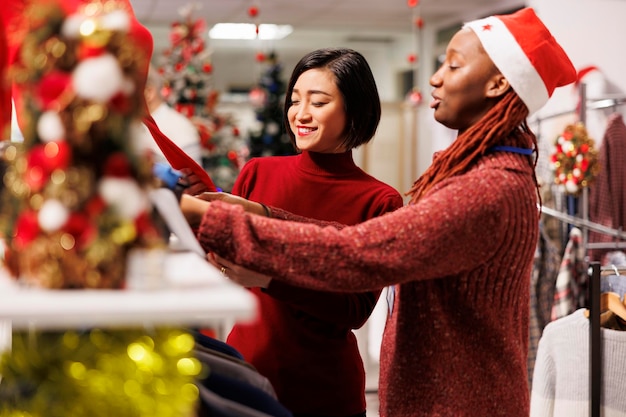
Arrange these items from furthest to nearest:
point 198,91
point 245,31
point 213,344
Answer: point 245,31
point 198,91
point 213,344

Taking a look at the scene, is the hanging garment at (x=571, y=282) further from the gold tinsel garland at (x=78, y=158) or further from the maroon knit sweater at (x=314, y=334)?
the gold tinsel garland at (x=78, y=158)

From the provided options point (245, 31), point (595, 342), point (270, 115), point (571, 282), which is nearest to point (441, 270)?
point (595, 342)

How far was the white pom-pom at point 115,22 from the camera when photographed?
82 cm

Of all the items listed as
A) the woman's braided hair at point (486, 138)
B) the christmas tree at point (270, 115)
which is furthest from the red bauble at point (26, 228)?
the christmas tree at point (270, 115)

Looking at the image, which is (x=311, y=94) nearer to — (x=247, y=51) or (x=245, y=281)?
(x=245, y=281)

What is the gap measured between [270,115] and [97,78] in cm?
660

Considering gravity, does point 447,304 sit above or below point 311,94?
below

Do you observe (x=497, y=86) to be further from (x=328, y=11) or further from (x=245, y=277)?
(x=328, y=11)

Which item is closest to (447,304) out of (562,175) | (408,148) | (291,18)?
(562,175)

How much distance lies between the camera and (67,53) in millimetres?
813

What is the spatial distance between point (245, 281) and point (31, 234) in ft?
1.83

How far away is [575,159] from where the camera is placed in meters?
4.46

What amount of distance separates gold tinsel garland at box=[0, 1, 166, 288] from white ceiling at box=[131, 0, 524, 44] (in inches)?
308

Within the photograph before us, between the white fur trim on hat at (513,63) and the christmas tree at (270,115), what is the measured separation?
5744 mm
